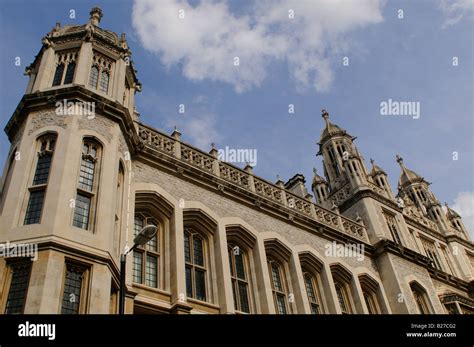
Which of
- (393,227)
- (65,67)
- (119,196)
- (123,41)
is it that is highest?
(123,41)

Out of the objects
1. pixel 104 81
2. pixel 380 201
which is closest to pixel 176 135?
pixel 104 81

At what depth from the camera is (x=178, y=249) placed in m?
13.9

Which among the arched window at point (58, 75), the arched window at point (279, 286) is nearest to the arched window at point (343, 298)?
the arched window at point (279, 286)

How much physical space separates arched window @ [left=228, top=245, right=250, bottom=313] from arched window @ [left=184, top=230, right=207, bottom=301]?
121cm

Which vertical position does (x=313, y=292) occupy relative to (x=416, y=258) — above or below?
below

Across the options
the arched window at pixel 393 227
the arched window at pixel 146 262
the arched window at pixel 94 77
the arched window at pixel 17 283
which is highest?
the arched window at pixel 94 77

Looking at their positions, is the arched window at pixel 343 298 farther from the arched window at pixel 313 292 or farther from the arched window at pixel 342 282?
the arched window at pixel 313 292

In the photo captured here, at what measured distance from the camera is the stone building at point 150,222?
10570mm

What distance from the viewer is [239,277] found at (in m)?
16.0

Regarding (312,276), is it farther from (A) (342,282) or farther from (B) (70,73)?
(B) (70,73)

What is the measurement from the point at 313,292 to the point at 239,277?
3.92 meters

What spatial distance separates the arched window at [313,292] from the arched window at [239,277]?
124 inches

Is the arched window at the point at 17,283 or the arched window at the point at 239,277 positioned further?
the arched window at the point at 239,277
